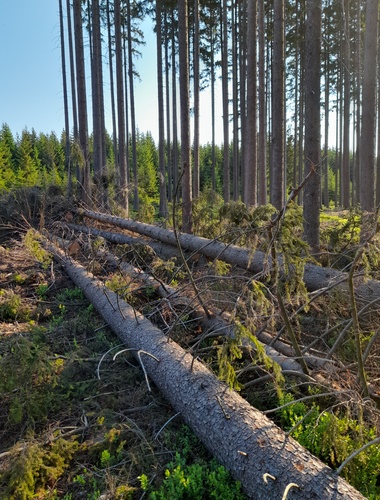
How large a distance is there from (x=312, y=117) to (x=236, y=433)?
601cm

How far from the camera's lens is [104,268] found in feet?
22.2

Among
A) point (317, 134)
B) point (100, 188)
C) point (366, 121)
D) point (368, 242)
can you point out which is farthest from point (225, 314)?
point (100, 188)

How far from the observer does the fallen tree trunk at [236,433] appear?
193 centimetres

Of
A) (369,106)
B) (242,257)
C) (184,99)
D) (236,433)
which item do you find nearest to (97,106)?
(184,99)

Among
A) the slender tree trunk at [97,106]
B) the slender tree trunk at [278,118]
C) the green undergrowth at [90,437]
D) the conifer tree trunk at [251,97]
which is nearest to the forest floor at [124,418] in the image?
the green undergrowth at [90,437]

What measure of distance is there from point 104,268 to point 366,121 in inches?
267

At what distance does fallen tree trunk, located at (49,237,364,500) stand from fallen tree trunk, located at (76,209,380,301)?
0.99 m

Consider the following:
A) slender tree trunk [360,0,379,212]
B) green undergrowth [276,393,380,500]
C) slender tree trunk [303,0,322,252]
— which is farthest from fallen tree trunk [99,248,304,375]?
slender tree trunk [360,0,379,212]

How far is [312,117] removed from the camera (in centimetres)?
670

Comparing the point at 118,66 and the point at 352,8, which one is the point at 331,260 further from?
the point at 352,8

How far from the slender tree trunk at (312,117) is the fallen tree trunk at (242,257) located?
1.57 m

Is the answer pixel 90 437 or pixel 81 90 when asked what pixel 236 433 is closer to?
pixel 90 437

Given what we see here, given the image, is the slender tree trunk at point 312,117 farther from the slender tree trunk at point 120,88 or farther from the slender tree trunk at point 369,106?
the slender tree trunk at point 120,88

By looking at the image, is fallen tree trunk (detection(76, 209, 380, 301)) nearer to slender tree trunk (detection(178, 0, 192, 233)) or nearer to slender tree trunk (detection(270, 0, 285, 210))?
slender tree trunk (detection(178, 0, 192, 233))
